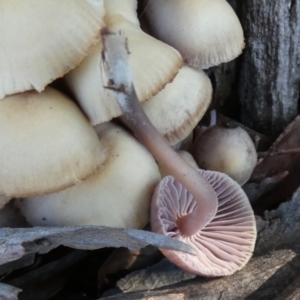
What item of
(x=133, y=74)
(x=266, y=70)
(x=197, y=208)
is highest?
(x=133, y=74)

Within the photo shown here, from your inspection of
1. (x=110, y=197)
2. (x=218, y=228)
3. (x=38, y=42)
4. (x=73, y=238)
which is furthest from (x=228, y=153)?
(x=38, y=42)

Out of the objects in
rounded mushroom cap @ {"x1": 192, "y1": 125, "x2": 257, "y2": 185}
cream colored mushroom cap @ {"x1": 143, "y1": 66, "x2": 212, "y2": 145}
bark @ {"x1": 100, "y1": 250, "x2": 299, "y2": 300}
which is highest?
cream colored mushroom cap @ {"x1": 143, "y1": 66, "x2": 212, "y2": 145}

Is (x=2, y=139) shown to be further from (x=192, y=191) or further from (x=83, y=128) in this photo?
(x=192, y=191)

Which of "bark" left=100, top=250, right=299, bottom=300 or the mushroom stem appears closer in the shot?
the mushroom stem

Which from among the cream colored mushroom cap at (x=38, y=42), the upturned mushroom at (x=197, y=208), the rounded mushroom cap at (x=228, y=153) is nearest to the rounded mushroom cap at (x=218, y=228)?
Answer: the upturned mushroom at (x=197, y=208)

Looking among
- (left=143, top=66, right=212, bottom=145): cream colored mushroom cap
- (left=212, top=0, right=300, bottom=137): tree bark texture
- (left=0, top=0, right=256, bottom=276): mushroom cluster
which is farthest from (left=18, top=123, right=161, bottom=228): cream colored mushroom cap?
(left=212, top=0, right=300, bottom=137): tree bark texture

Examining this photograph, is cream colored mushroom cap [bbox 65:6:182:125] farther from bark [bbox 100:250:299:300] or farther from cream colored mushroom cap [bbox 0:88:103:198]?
bark [bbox 100:250:299:300]

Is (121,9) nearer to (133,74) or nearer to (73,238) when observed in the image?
(133,74)
